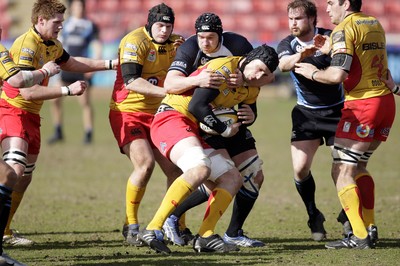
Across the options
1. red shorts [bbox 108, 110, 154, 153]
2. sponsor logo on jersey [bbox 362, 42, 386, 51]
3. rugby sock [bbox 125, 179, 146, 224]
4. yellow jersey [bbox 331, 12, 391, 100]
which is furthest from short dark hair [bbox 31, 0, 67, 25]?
sponsor logo on jersey [bbox 362, 42, 386, 51]

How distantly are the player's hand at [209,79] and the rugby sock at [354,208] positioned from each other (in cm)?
171

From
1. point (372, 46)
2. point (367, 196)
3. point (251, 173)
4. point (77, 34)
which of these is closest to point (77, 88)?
point (251, 173)

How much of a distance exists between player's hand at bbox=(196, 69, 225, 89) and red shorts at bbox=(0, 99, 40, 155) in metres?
1.99

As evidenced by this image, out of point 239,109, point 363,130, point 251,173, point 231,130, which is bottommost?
point 251,173

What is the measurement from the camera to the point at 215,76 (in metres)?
7.61

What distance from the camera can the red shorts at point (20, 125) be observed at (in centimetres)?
822

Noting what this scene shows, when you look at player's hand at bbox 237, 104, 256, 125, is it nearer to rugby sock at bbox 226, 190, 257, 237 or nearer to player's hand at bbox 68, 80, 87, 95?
rugby sock at bbox 226, 190, 257, 237

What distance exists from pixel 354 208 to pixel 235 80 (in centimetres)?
177

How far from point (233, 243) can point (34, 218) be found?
3263 millimetres

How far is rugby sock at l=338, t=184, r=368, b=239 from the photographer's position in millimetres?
7883

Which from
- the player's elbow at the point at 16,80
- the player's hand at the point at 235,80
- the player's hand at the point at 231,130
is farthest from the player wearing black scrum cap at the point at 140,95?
the player's elbow at the point at 16,80

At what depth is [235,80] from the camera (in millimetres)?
7770

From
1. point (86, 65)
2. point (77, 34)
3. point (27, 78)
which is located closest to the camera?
point (27, 78)

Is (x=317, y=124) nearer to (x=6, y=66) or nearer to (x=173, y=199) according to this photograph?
(x=173, y=199)
